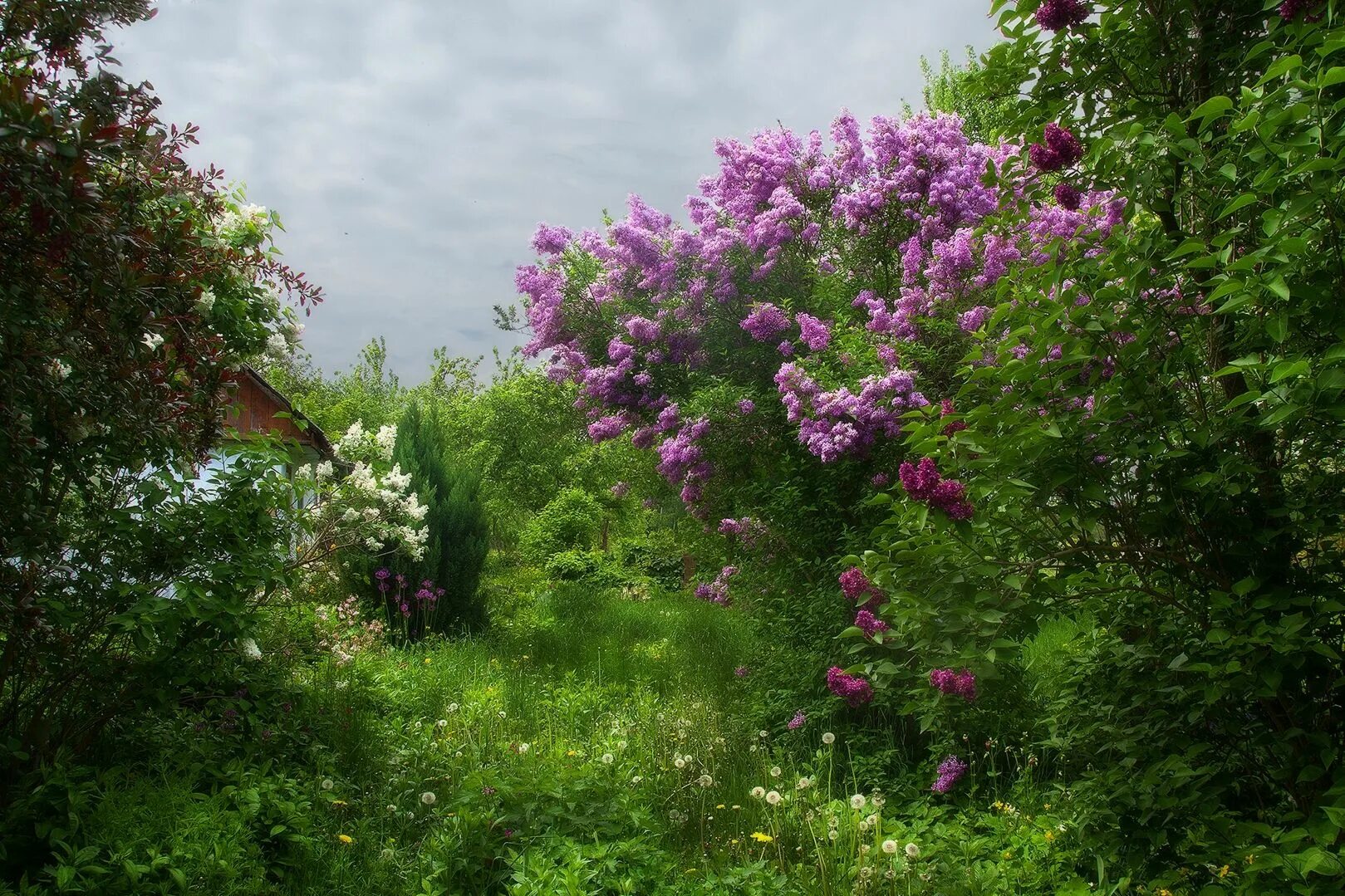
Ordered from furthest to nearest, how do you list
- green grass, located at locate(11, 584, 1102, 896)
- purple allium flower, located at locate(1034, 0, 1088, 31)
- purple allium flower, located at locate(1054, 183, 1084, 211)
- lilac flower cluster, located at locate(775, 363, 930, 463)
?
lilac flower cluster, located at locate(775, 363, 930, 463) < green grass, located at locate(11, 584, 1102, 896) < purple allium flower, located at locate(1054, 183, 1084, 211) < purple allium flower, located at locate(1034, 0, 1088, 31)

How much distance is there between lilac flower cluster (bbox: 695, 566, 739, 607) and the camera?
24.8 ft

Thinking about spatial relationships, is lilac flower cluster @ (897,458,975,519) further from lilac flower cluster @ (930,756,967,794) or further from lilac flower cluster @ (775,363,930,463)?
lilac flower cluster @ (775,363,930,463)

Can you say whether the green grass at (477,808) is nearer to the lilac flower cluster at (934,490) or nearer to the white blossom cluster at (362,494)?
the white blossom cluster at (362,494)

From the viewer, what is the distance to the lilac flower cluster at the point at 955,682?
306 centimetres

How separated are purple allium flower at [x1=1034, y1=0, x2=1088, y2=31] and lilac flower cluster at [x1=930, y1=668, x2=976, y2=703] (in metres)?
2.13

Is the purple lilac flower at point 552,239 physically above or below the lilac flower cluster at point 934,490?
above

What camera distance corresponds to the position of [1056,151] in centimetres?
282

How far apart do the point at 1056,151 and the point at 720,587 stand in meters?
5.55

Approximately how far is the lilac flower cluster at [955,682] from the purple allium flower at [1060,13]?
2.13m

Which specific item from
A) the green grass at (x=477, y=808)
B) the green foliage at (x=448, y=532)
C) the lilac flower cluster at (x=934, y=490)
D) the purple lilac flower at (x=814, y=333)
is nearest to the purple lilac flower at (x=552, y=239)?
the green foliage at (x=448, y=532)

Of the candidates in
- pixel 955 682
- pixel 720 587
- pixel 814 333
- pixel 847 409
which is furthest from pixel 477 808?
pixel 720 587

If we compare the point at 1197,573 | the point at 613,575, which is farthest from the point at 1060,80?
the point at 613,575

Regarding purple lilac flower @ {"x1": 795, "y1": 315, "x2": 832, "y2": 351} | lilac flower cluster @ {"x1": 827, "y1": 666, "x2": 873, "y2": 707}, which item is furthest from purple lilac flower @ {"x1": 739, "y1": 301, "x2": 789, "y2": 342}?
lilac flower cluster @ {"x1": 827, "y1": 666, "x2": 873, "y2": 707}

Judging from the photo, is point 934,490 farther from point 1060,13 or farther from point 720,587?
A: point 720,587
